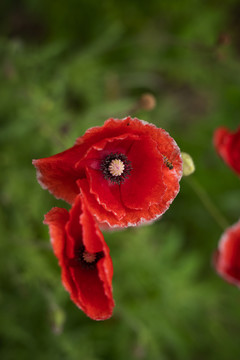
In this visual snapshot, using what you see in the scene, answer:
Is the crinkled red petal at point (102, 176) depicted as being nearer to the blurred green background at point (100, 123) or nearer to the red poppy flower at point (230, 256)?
the blurred green background at point (100, 123)

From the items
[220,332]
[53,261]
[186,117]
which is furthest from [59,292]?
[186,117]

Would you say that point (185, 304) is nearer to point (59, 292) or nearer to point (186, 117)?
point (59, 292)

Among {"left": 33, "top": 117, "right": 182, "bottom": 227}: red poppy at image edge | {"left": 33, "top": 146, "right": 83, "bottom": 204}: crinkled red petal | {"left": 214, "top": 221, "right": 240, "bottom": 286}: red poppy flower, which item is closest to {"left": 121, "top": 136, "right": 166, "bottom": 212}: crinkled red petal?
{"left": 33, "top": 117, "right": 182, "bottom": 227}: red poppy at image edge

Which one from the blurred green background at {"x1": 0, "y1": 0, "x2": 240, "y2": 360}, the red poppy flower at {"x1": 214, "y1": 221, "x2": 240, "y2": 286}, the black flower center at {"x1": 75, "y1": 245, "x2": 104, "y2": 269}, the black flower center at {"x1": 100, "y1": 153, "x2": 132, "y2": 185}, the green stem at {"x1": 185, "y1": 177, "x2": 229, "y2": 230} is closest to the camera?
the black flower center at {"x1": 75, "y1": 245, "x2": 104, "y2": 269}

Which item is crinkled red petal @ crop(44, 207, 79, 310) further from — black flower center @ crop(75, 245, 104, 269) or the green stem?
the green stem

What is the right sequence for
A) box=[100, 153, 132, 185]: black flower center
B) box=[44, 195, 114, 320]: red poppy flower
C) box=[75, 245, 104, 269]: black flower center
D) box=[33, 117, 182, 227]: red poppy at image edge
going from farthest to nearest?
box=[100, 153, 132, 185]: black flower center → box=[75, 245, 104, 269]: black flower center → box=[33, 117, 182, 227]: red poppy at image edge → box=[44, 195, 114, 320]: red poppy flower

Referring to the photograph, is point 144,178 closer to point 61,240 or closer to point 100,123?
point 61,240
